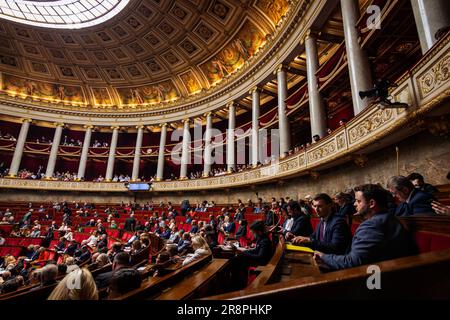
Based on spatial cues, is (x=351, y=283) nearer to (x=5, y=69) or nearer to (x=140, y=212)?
(x=140, y=212)

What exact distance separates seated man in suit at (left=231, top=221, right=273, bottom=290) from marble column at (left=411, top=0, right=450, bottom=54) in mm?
4291

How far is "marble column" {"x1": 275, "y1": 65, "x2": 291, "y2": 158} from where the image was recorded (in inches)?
386

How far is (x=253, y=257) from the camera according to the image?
287 cm

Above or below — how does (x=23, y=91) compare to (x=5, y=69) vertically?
below

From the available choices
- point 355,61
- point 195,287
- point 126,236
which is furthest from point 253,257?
point 126,236

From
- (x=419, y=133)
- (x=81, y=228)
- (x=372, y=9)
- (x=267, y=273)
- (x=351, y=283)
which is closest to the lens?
(x=351, y=283)

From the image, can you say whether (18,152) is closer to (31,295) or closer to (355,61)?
(31,295)

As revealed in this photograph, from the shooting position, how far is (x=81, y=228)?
9867 millimetres

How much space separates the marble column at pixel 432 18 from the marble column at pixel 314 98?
3.83 metres

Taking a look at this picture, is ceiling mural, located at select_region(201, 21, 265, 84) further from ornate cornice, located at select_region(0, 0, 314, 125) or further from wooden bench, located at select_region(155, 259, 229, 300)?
wooden bench, located at select_region(155, 259, 229, 300)

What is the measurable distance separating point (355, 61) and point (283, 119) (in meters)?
4.30

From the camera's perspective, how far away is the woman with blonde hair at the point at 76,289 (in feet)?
4.38

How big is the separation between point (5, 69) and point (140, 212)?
1636cm
